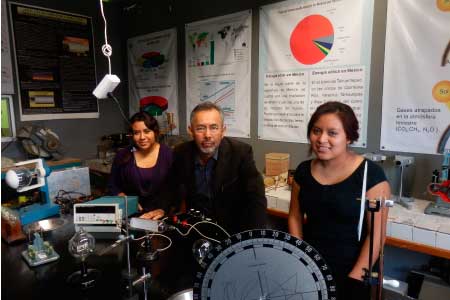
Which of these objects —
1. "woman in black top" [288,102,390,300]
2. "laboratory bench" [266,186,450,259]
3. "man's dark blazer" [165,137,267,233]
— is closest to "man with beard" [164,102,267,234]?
"man's dark blazer" [165,137,267,233]

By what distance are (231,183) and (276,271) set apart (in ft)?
3.37

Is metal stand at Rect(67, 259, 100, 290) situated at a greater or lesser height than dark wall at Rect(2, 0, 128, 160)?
lesser

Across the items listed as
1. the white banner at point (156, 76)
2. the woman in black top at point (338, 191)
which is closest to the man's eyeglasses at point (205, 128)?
the woman in black top at point (338, 191)

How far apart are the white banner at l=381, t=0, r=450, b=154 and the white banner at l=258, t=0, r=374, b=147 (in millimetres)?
151

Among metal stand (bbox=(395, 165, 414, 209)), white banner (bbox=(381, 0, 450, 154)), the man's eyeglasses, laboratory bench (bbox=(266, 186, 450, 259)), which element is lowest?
laboratory bench (bbox=(266, 186, 450, 259))

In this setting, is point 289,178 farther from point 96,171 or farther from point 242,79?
point 96,171

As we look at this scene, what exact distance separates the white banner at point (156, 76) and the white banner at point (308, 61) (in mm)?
1142

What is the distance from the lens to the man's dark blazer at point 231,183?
1.63m

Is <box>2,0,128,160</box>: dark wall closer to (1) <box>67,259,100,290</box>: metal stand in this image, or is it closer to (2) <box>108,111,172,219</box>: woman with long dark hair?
(2) <box>108,111,172,219</box>: woman with long dark hair

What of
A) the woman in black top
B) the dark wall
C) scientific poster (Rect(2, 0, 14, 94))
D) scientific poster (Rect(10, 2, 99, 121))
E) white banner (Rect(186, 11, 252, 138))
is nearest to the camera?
the woman in black top

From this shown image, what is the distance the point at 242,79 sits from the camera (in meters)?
2.87

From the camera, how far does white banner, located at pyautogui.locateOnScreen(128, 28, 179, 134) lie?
3.46 meters

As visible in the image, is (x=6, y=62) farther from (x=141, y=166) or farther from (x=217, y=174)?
(x=217, y=174)

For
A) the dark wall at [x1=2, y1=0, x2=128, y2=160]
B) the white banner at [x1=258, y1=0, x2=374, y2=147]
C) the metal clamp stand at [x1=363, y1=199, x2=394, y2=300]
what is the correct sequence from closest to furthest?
the metal clamp stand at [x1=363, y1=199, x2=394, y2=300], the white banner at [x1=258, y1=0, x2=374, y2=147], the dark wall at [x1=2, y1=0, x2=128, y2=160]
